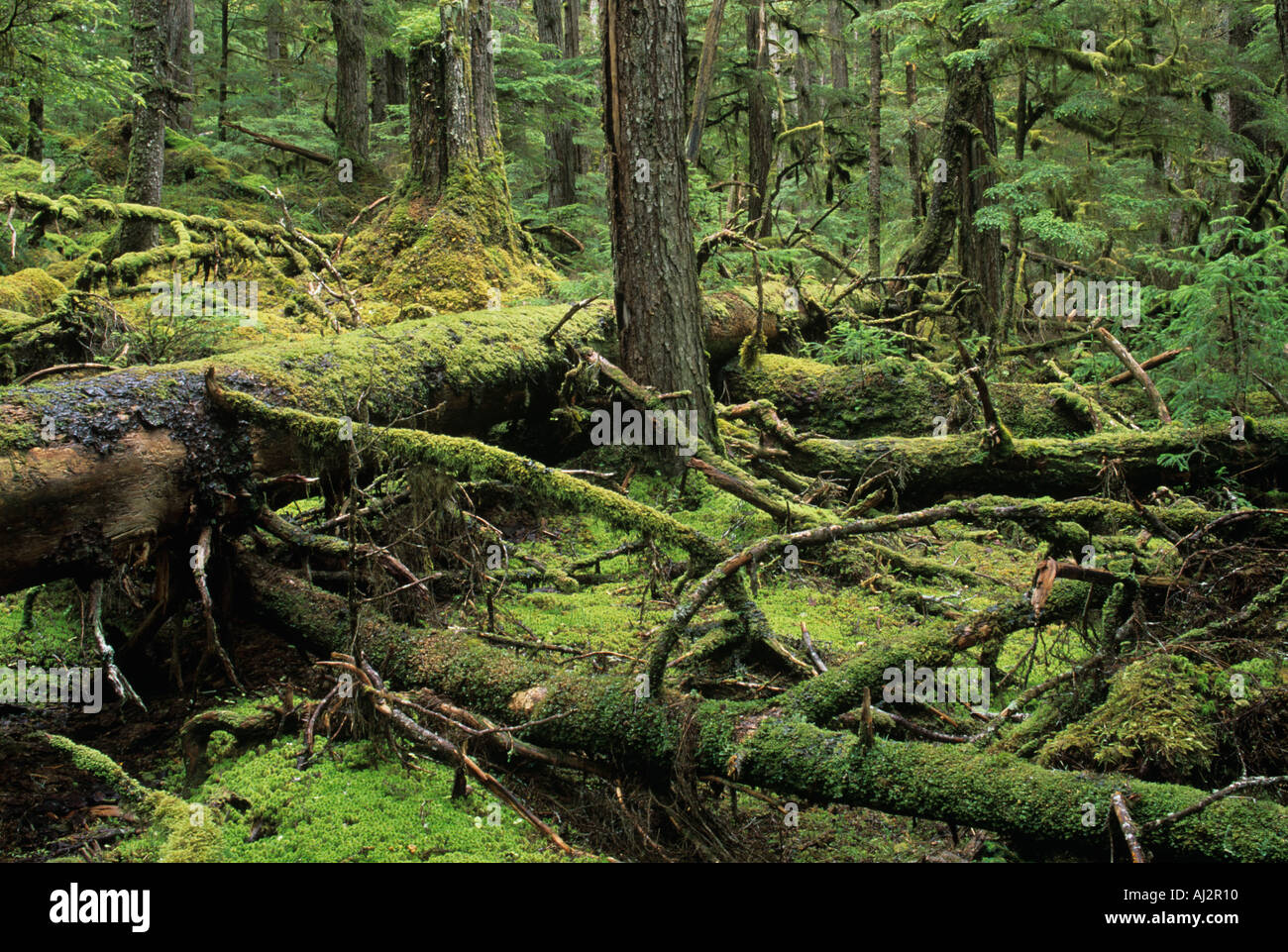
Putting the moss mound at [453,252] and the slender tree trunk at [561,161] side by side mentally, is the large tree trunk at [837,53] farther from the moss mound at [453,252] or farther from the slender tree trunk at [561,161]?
the moss mound at [453,252]

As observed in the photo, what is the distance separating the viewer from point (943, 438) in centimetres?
646

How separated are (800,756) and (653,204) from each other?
16.1 feet

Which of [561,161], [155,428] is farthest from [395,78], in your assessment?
[155,428]

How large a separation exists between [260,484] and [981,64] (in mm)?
9582

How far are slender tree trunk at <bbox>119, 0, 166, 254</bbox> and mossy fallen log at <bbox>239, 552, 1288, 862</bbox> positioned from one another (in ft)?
24.4

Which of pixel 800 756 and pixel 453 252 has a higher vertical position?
pixel 453 252

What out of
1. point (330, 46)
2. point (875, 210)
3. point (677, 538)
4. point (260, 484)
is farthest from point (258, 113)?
point (677, 538)

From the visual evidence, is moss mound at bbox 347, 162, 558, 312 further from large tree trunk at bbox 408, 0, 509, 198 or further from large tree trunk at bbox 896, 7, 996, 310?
large tree trunk at bbox 896, 7, 996, 310

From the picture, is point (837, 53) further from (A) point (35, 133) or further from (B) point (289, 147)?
(A) point (35, 133)

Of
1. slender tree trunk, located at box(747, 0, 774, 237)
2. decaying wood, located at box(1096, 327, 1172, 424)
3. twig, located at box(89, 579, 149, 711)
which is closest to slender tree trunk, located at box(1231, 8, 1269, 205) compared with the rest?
slender tree trunk, located at box(747, 0, 774, 237)

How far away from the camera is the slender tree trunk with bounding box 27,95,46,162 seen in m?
13.4

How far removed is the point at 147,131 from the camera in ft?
30.8

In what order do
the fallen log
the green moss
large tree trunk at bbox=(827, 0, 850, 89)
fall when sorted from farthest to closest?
large tree trunk at bbox=(827, 0, 850, 89) < the fallen log < the green moss

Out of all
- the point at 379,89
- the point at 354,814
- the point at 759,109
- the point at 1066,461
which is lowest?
the point at 354,814
